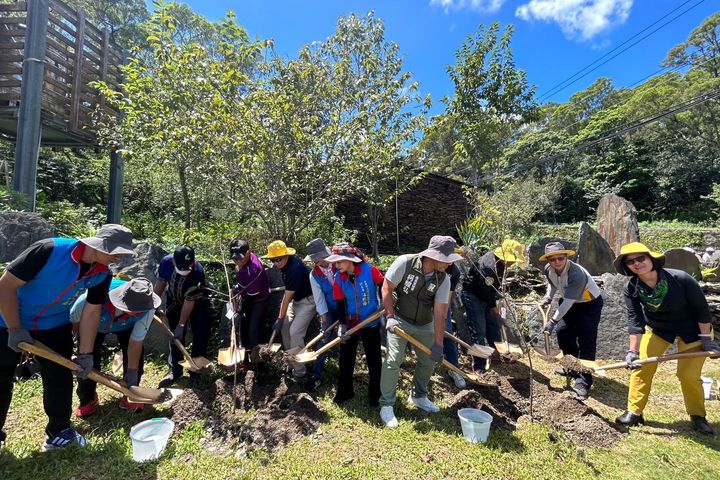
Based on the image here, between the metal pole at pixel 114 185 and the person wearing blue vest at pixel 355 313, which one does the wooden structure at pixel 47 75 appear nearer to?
the metal pole at pixel 114 185

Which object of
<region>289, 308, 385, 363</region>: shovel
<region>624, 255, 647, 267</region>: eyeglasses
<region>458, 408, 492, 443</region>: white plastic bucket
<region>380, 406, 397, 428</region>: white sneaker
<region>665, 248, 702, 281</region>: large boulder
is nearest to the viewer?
<region>458, 408, 492, 443</region>: white plastic bucket

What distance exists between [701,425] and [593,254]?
16.3 feet

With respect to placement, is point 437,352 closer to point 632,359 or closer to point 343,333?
point 343,333

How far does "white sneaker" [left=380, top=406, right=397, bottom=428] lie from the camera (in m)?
3.44

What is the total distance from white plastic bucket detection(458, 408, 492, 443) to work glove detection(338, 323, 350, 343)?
4.23ft

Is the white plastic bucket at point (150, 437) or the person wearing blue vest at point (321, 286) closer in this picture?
the white plastic bucket at point (150, 437)

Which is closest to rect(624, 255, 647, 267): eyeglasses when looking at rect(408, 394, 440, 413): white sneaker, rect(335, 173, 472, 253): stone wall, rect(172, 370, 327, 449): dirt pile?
rect(408, 394, 440, 413): white sneaker

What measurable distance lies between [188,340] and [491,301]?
164 inches

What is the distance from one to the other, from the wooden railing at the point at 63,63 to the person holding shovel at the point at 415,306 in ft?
18.3

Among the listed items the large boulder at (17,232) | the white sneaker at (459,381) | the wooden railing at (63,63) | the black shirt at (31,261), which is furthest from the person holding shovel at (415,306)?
the wooden railing at (63,63)

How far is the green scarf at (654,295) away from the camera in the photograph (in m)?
3.34

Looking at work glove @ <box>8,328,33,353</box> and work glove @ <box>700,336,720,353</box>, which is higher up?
work glove @ <box>700,336,720,353</box>

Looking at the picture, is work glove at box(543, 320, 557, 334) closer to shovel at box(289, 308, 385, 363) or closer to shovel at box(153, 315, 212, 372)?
shovel at box(289, 308, 385, 363)

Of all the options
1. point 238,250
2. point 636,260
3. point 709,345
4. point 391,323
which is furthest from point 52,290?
point 709,345
